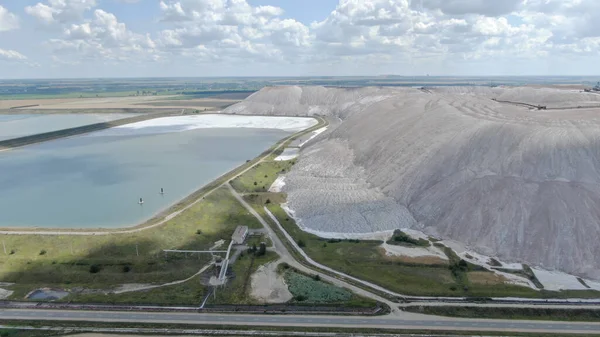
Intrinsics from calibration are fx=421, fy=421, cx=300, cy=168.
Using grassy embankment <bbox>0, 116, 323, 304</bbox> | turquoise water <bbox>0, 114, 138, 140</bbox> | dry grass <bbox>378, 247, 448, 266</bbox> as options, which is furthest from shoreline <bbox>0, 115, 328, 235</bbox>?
turquoise water <bbox>0, 114, 138, 140</bbox>

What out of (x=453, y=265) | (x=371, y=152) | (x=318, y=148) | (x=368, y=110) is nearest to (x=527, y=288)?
(x=453, y=265)

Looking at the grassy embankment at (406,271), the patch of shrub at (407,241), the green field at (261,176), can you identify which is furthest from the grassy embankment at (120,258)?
the patch of shrub at (407,241)

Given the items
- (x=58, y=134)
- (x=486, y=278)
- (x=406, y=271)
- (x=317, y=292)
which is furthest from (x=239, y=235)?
(x=58, y=134)

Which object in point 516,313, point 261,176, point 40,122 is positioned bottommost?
point 516,313

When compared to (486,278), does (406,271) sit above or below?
below

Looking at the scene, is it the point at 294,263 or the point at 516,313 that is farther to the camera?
the point at 294,263

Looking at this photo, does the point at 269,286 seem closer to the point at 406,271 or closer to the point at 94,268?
the point at 406,271

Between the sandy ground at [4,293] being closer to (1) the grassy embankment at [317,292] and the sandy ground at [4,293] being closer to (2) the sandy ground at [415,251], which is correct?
(1) the grassy embankment at [317,292]
